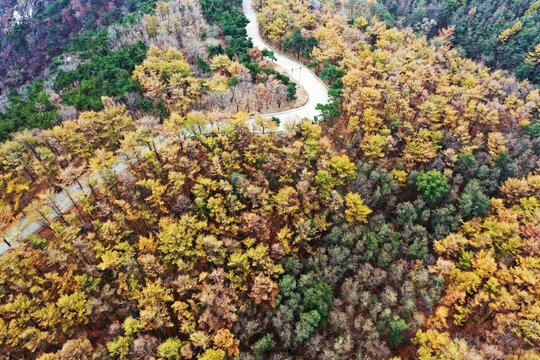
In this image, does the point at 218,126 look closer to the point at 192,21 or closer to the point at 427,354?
the point at 427,354

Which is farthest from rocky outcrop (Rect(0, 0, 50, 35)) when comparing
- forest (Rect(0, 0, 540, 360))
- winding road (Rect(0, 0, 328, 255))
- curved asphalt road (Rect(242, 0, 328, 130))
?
curved asphalt road (Rect(242, 0, 328, 130))

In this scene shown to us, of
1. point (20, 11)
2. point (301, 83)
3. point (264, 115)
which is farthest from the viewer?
point (20, 11)

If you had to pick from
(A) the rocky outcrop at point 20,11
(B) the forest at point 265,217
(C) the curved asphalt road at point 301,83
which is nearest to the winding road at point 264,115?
(C) the curved asphalt road at point 301,83

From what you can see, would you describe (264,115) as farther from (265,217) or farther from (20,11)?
(20,11)

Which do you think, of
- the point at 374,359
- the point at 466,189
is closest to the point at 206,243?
the point at 374,359

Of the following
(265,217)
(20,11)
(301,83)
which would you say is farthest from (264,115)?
(20,11)
